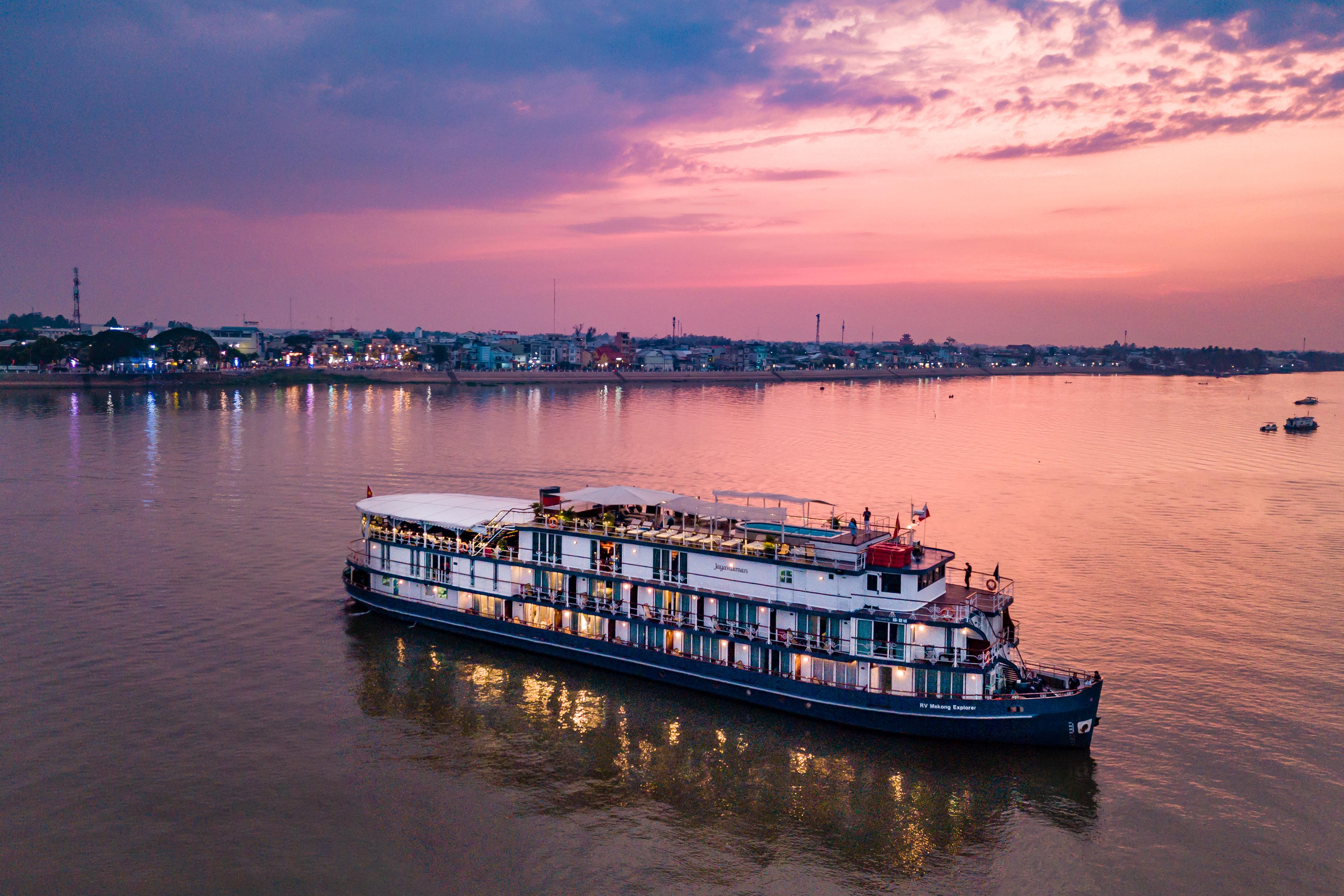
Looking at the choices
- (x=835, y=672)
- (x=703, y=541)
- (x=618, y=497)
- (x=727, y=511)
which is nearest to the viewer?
(x=835, y=672)

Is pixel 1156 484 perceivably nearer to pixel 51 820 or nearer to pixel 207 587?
pixel 207 587

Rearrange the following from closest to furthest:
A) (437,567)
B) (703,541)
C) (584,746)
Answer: (584,746)
(703,541)
(437,567)

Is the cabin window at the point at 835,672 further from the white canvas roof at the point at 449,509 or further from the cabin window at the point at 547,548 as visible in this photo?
the white canvas roof at the point at 449,509

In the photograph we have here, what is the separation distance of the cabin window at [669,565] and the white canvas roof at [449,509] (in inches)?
256

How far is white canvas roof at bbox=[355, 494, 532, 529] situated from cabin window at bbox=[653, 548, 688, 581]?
6507mm

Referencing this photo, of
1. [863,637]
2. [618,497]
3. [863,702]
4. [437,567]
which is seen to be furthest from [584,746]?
[437,567]

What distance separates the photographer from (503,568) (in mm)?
34219

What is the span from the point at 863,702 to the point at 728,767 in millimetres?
4654

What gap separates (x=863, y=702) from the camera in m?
27.0

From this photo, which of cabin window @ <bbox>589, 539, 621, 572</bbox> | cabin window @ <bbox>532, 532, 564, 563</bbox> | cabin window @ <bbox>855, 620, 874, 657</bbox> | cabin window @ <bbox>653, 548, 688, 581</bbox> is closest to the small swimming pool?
cabin window @ <bbox>653, 548, 688, 581</bbox>

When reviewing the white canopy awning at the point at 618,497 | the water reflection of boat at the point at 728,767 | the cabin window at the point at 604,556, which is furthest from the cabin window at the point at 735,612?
the white canopy awning at the point at 618,497

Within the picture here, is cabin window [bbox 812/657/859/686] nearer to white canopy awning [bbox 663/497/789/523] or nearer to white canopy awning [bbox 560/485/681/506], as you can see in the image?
white canopy awning [bbox 663/497/789/523]

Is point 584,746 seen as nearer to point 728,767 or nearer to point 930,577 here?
point 728,767

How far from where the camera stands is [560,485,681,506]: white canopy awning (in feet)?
109
